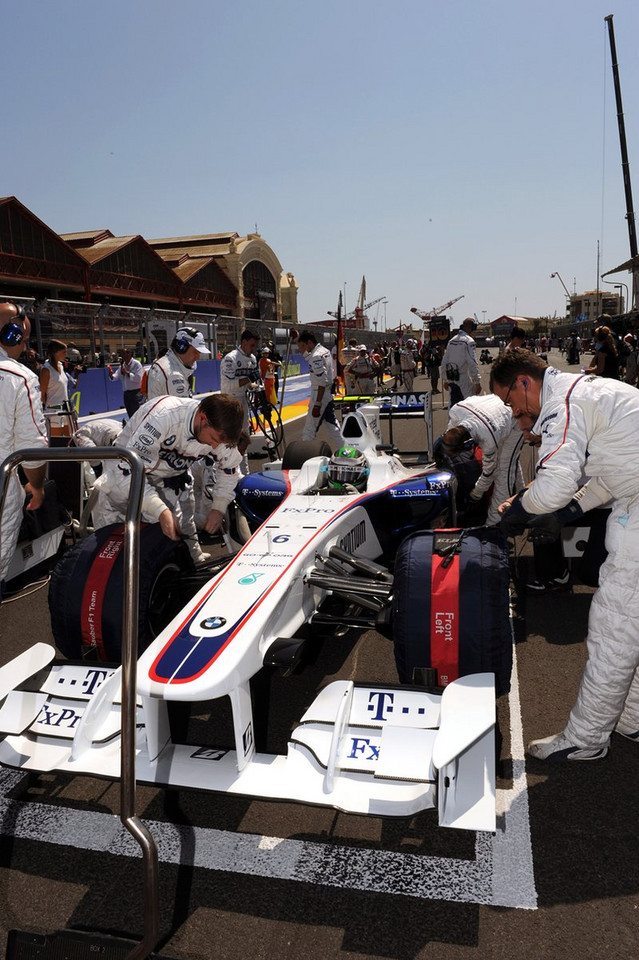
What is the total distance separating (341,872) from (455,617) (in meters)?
1.12

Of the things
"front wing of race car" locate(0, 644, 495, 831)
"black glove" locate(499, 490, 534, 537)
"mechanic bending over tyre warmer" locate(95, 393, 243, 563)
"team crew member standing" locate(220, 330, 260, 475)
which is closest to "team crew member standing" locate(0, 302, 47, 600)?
"mechanic bending over tyre warmer" locate(95, 393, 243, 563)

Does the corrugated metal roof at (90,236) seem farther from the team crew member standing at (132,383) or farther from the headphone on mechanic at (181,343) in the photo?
the headphone on mechanic at (181,343)

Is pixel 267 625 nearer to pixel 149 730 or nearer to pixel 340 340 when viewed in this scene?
pixel 149 730

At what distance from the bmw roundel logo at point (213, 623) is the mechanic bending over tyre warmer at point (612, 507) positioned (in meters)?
1.40

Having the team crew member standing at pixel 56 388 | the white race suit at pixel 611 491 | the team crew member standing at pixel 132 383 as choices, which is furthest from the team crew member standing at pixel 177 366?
the team crew member standing at pixel 132 383

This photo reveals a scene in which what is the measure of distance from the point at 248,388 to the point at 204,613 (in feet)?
21.0

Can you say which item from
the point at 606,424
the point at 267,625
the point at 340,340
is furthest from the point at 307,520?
the point at 340,340

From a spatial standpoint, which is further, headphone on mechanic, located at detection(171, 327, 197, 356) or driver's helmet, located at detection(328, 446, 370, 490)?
headphone on mechanic, located at detection(171, 327, 197, 356)

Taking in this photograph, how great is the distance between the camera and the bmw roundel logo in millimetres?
2838

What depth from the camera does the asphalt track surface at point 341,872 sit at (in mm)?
2107

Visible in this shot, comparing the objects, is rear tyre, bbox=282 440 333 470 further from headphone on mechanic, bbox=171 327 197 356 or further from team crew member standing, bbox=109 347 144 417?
team crew member standing, bbox=109 347 144 417

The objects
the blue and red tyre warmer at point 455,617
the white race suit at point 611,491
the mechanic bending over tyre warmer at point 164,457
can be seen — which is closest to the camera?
the white race suit at point 611,491

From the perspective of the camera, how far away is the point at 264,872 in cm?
238

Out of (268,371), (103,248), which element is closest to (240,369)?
(268,371)
